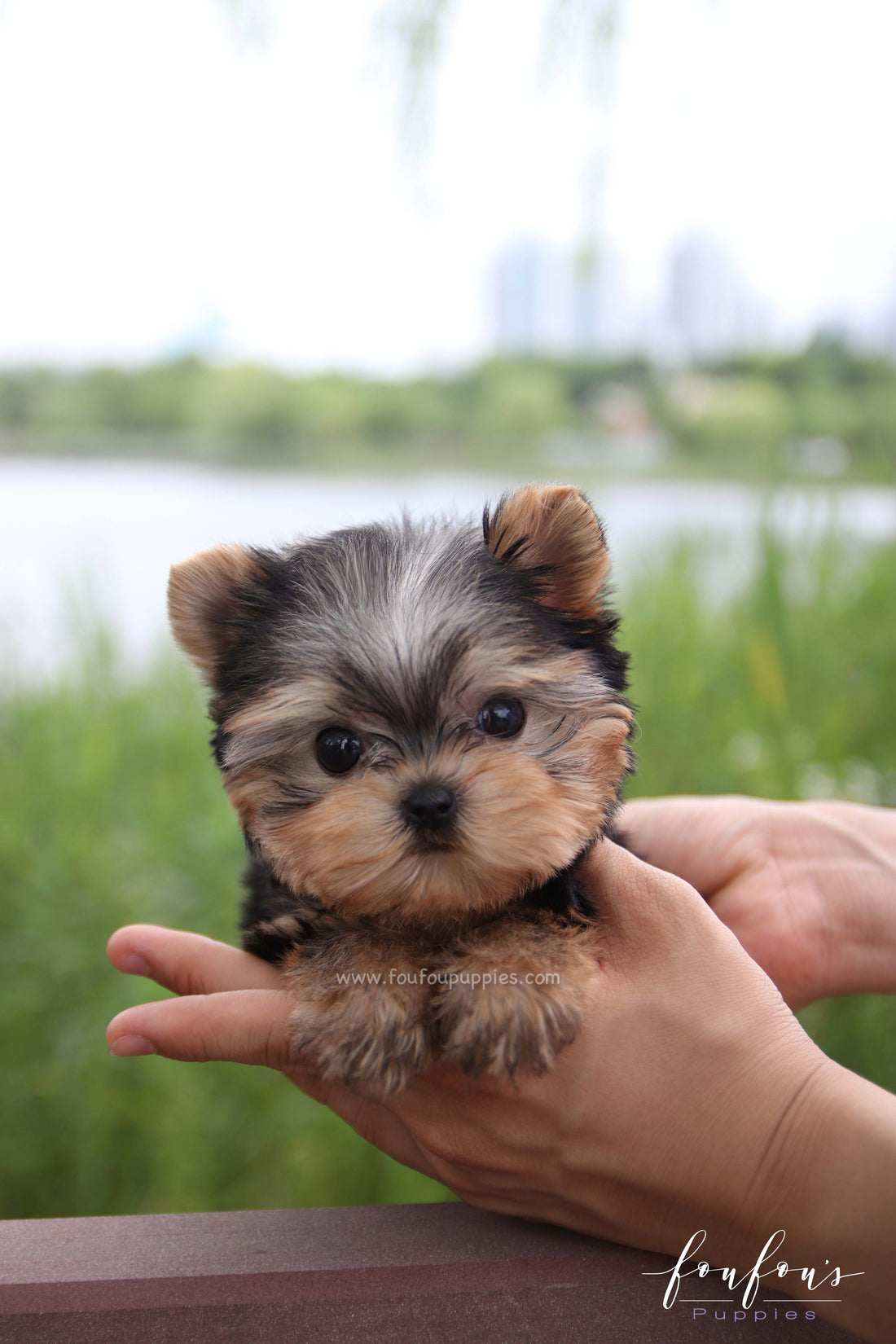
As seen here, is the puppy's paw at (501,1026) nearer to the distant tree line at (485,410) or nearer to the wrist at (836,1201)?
the wrist at (836,1201)

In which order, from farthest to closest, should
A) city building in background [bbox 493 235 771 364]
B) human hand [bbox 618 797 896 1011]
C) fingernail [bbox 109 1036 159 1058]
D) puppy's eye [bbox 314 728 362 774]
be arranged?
1. city building in background [bbox 493 235 771 364]
2. human hand [bbox 618 797 896 1011]
3. fingernail [bbox 109 1036 159 1058]
4. puppy's eye [bbox 314 728 362 774]

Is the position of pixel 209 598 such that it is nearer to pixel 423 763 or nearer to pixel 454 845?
pixel 423 763

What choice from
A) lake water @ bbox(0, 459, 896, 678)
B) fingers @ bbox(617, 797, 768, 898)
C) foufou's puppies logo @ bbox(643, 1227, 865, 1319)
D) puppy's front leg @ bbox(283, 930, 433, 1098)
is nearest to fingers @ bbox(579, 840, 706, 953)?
puppy's front leg @ bbox(283, 930, 433, 1098)

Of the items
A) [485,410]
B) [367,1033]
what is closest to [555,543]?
[367,1033]

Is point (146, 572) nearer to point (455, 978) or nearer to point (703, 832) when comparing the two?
point (703, 832)

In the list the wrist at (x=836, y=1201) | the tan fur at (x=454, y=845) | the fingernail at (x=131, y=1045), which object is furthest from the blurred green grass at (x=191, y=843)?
the fingernail at (x=131, y=1045)

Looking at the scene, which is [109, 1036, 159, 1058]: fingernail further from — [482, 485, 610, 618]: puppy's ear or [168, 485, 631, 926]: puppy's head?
[482, 485, 610, 618]: puppy's ear

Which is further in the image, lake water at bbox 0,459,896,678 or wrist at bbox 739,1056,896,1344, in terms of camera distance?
lake water at bbox 0,459,896,678
